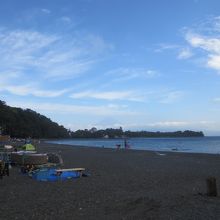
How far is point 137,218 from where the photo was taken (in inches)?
434

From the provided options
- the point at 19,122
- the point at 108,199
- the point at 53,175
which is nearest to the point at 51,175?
the point at 53,175

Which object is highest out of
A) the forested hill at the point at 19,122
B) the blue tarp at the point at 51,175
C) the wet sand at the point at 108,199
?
the forested hill at the point at 19,122

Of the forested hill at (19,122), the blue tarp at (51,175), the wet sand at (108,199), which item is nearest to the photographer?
the wet sand at (108,199)

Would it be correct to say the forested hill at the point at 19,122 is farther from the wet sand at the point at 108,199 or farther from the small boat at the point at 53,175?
the wet sand at the point at 108,199

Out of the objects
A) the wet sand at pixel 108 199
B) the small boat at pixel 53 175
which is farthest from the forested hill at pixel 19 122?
the wet sand at pixel 108 199

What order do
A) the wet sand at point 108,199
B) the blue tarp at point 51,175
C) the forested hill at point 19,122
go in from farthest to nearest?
1. the forested hill at point 19,122
2. the blue tarp at point 51,175
3. the wet sand at point 108,199

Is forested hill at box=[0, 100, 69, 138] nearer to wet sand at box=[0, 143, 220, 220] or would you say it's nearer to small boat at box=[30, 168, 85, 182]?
small boat at box=[30, 168, 85, 182]

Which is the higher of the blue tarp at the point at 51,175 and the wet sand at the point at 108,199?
the blue tarp at the point at 51,175

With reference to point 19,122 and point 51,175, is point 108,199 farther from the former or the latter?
point 19,122

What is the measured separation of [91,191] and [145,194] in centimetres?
225

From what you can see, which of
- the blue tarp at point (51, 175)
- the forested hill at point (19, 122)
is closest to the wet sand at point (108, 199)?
the blue tarp at point (51, 175)

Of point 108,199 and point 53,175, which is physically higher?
point 53,175

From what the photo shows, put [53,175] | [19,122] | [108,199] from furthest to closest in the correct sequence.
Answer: [19,122]
[53,175]
[108,199]

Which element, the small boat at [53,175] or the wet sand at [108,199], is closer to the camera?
the wet sand at [108,199]
